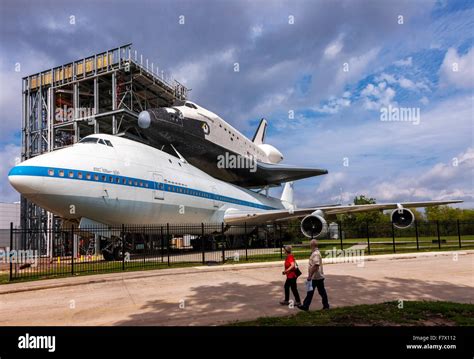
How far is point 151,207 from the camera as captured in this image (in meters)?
19.8

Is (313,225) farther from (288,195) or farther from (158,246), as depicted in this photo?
(288,195)

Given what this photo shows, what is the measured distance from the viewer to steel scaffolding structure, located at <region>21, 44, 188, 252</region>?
3481cm

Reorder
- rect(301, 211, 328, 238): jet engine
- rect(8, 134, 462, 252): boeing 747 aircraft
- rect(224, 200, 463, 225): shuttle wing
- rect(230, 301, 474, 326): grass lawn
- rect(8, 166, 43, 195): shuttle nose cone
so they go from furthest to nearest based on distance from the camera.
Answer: rect(224, 200, 463, 225): shuttle wing → rect(301, 211, 328, 238): jet engine → rect(8, 134, 462, 252): boeing 747 aircraft → rect(8, 166, 43, 195): shuttle nose cone → rect(230, 301, 474, 326): grass lawn

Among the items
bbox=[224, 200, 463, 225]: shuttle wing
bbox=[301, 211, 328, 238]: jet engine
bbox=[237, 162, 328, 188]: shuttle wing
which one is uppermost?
bbox=[237, 162, 328, 188]: shuttle wing

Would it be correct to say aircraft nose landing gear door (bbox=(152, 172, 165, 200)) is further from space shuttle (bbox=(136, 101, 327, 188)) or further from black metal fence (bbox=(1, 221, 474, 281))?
space shuttle (bbox=(136, 101, 327, 188))

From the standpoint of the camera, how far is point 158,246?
36.6 meters

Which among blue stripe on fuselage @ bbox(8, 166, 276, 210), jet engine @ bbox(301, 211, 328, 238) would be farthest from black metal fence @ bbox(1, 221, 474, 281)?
blue stripe on fuselage @ bbox(8, 166, 276, 210)

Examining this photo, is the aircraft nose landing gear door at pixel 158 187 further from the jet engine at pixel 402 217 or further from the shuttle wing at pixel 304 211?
the jet engine at pixel 402 217

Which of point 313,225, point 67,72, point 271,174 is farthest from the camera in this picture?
point 271,174

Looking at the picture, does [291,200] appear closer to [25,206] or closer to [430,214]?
[25,206]

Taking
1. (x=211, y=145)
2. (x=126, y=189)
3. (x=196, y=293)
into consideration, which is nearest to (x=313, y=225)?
(x=126, y=189)

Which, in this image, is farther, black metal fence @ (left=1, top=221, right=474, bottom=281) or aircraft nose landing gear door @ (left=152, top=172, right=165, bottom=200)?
aircraft nose landing gear door @ (left=152, top=172, right=165, bottom=200)

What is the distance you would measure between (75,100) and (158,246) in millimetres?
17168

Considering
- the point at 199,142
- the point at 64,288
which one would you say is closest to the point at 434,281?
the point at 64,288
